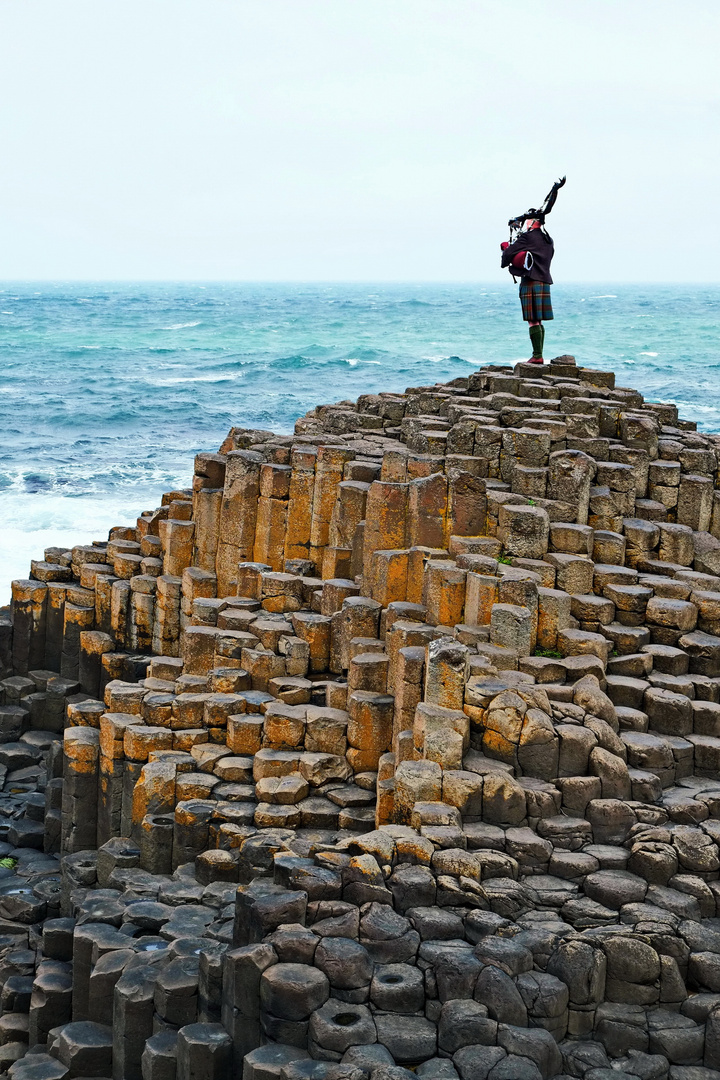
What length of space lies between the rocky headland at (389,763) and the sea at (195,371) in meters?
12.3

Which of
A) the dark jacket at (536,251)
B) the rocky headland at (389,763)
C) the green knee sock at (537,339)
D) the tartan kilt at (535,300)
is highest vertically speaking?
the dark jacket at (536,251)

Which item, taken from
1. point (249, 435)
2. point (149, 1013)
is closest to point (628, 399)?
point (249, 435)

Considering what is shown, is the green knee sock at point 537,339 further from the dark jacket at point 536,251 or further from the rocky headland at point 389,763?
the dark jacket at point 536,251

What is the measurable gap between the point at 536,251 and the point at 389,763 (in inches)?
338

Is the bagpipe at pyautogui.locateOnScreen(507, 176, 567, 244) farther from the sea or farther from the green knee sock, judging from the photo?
the sea

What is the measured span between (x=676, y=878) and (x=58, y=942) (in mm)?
6194

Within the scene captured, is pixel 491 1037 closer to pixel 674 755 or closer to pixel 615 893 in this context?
pixel 615 893

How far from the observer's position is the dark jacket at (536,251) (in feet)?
59.0

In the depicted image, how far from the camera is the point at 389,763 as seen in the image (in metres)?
12.8

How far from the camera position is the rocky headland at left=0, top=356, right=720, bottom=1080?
1002 cm

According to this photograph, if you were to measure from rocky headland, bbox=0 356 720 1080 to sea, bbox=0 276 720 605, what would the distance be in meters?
12.3

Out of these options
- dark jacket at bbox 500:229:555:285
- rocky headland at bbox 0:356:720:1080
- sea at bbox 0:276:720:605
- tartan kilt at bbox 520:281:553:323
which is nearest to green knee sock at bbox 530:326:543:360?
tartan kilt at bbox 520:281:553:323

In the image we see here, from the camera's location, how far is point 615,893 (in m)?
10.8

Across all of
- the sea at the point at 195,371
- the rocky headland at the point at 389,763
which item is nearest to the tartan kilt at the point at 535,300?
the rocky headland at the point at 389,763
